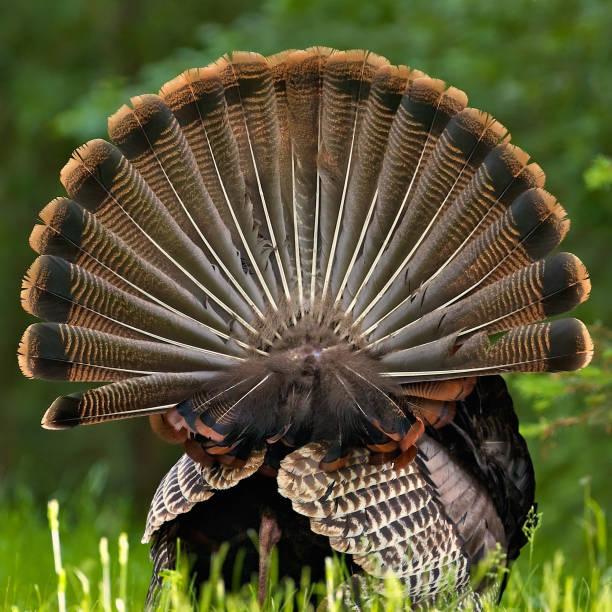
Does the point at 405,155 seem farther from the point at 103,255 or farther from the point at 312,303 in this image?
A: the point at 103,255

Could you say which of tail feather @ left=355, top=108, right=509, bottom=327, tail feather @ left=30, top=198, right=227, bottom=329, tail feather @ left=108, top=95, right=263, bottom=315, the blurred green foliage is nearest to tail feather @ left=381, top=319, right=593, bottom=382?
tail feather @ left=355, top=108, right=509, bottom=327

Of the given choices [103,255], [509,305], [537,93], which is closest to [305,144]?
[103,255]

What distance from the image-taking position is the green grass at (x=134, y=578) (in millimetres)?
3193

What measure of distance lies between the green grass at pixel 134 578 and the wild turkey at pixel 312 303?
17cm

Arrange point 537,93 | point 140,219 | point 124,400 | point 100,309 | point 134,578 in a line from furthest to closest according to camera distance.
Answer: point 537,93, point 134,578, point 140,219, point 100,309, point 124,400

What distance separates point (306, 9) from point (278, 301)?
4.76 metres

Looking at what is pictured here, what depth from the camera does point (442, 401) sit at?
4137 mm

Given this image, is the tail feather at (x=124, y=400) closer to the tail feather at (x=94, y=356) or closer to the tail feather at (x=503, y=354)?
the tail feather at (x=94, y=356)

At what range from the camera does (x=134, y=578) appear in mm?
5793

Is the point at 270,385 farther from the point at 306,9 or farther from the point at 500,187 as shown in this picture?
the point at 306,9

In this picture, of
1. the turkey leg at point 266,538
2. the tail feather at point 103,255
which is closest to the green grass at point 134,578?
the turkey leg at point 266,538

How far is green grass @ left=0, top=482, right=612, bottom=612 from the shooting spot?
3.19 meters

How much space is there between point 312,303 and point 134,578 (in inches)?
92.5

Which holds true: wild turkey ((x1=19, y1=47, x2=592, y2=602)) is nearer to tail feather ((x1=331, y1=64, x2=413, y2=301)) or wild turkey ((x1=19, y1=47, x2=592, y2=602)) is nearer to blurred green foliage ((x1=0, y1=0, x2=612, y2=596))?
tail feather ((x1=331, y1=64, x2=413, y2=301))
